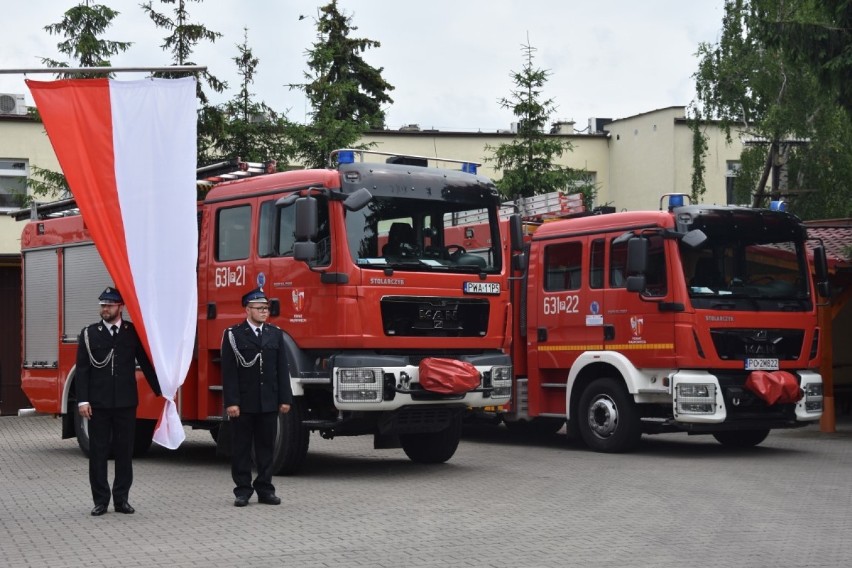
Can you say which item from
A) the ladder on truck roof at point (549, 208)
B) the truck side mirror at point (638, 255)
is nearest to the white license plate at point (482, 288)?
the truck side mirror at point (638, 255)

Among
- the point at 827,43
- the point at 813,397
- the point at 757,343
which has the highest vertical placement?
the point at 827,43

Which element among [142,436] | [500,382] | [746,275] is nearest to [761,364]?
[746,275]

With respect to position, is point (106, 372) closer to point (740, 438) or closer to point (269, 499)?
point (269, 499)

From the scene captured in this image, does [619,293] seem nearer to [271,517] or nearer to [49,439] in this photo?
[271,517]

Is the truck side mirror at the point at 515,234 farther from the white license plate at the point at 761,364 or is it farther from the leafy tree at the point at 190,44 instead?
the leafy tree at the point at 190,44

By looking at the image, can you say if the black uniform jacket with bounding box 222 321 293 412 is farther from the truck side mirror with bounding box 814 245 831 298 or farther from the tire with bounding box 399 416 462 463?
the truck side mirror with bounding box 814 245 831 298

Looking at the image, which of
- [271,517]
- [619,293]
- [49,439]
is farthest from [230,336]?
[49,439]

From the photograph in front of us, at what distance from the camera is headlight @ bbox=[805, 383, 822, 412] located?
1645 cm

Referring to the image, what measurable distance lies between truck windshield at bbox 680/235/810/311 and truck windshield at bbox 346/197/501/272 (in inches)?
110

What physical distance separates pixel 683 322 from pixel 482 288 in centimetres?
288

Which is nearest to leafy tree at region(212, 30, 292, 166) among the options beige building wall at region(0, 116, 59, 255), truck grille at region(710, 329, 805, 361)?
beige building wall at region(0, 116, 59, 255)

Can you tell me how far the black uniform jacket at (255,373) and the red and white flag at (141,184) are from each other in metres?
0.53

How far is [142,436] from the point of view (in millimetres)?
16562

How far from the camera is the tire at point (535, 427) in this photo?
62.5 feet
